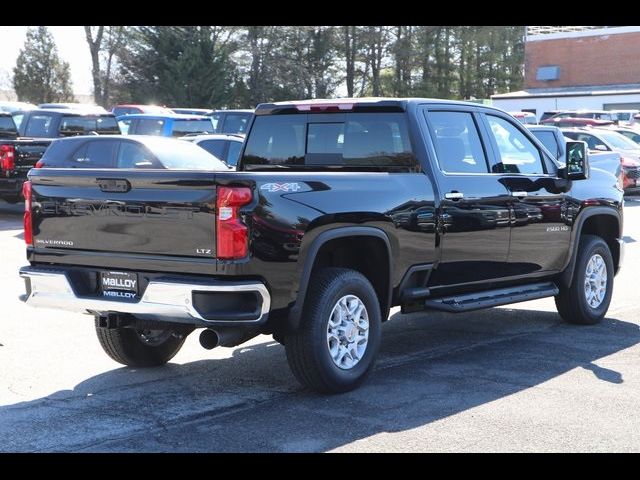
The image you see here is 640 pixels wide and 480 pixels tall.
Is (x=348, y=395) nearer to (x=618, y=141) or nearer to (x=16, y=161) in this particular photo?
(x=16, y=161)

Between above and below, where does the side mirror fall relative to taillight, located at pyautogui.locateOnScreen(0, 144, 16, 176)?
above

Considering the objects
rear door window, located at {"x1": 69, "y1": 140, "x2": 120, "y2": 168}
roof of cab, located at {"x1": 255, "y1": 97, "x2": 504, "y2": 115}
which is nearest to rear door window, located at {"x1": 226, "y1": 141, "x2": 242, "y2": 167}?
rear door window, located at {"x1": 69, "y1": 140, "x2": 120, "y2": 168}

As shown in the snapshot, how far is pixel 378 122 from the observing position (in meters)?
7.46

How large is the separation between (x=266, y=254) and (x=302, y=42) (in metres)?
53.2

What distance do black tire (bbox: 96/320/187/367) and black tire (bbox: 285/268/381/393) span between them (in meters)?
1.22

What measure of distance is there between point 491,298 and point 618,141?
63.0ft

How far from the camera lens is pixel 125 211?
244 inches

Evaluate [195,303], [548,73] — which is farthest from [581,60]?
[195,303]

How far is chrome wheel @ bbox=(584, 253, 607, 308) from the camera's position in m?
9.11

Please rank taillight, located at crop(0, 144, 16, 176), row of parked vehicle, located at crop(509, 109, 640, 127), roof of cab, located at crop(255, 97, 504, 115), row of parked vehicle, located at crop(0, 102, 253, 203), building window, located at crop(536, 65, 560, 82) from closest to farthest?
roof of cab, located at crop(255, 97, 504, 115), row of parked vehicle, located at crop(0, 102, 253, 203), taillight, located at crop(0, 144, 16, 176), row of parked vehicle, located at crop(509, 109, 640, 127), building window, located at crop(536, 65, 560, 82)

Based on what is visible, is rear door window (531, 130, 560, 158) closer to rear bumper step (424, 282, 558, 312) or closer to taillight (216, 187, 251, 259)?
rear bumper step (424, 282, 558, 312)

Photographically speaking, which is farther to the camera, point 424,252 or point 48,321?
point 48,321
